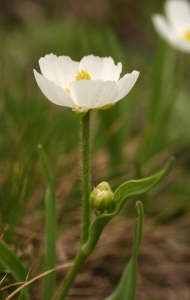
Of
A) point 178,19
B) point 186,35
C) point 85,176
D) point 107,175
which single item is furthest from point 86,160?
point 178,19

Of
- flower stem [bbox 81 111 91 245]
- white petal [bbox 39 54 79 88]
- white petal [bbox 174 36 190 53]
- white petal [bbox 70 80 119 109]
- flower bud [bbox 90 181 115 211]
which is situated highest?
white petal [bbox 174 36 190 53]

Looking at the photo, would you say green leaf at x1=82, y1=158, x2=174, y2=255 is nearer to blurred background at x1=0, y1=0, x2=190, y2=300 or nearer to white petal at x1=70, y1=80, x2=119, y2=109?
white petal at x1=70, y1=80, x2=119, y2=109

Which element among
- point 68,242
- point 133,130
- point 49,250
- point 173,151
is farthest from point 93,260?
point 133,130

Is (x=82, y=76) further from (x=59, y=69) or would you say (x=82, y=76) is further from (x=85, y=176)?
(x=85, y=176)

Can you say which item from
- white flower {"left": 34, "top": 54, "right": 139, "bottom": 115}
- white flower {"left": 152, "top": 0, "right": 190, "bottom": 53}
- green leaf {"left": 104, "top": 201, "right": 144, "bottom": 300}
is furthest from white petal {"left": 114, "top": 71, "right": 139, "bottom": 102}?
white flower {"left": 152, "top": 0, "right": 190, "bottom": 53}

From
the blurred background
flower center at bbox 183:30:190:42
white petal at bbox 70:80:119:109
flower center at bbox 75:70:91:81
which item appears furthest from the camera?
flower center at bbox 183:30:190:42

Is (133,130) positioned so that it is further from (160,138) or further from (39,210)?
(39,210)

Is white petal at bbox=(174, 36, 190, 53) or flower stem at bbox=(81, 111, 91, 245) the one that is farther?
white petal at bbox=(174, 36, 190, 53)

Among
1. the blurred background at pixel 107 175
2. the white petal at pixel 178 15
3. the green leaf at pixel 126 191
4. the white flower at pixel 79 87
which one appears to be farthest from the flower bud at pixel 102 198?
the white petal at pixel 178 15
